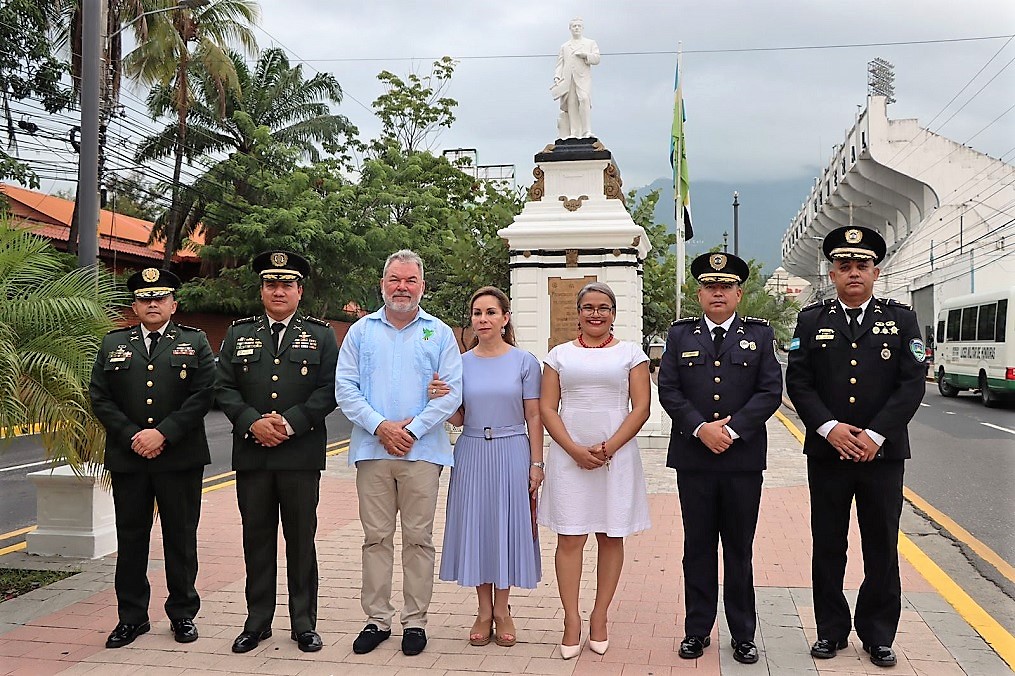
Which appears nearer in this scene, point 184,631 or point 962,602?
point 184,631

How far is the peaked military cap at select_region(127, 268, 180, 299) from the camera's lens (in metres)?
5.04

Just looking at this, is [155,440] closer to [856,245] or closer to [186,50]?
[856,245]

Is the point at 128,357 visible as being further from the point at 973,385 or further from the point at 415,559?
the point at 973,385

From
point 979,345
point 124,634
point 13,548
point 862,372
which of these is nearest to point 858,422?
point 862,372

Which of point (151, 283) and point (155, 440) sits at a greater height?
point (151, 283)

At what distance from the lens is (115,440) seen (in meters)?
4.94

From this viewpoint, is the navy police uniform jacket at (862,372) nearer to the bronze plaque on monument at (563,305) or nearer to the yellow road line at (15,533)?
the yellow road line at (15,533)

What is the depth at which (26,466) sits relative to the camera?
1228cm

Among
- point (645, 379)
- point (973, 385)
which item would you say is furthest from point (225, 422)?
point (973, 385)

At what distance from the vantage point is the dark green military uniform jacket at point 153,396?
4.91 metres

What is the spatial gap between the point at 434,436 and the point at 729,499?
5.22 feet

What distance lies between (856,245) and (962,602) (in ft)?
8.16

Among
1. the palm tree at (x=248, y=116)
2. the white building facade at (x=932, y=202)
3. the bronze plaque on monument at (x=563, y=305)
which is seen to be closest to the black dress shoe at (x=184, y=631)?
the bronze plaque on monument at (x=563, y=305)

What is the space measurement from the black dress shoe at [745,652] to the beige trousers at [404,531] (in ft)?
5.32
